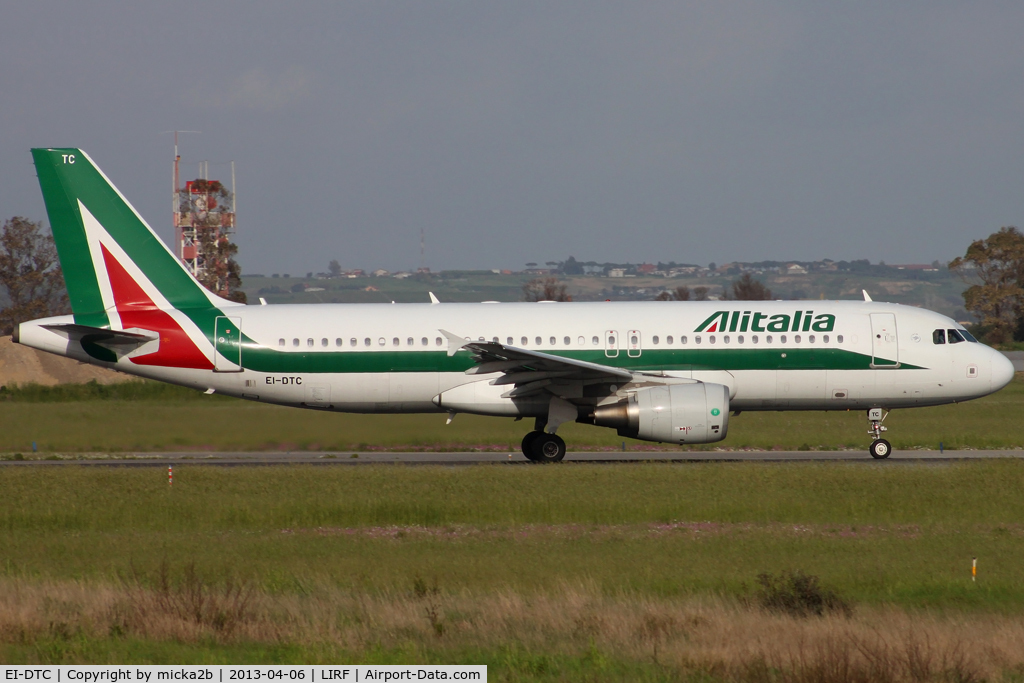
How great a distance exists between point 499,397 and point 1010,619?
49.6 ft

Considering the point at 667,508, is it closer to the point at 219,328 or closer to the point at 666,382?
the point at 666,382

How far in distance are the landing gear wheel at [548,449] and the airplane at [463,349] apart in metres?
0.03

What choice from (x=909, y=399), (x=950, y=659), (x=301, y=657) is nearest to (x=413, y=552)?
(x=301, y=657)

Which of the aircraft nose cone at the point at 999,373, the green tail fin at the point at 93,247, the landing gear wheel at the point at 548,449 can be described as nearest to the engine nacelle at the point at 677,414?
the landing gear wheel at the point at 548,449

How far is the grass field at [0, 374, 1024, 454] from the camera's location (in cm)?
2550

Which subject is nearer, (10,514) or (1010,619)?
(1010,619)

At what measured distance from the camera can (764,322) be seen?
25.4m

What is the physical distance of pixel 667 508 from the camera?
1747 centimetres

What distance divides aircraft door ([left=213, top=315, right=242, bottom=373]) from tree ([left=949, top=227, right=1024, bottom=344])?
7718 centimetres

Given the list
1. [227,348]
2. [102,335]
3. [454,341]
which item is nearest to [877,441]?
[454,341]

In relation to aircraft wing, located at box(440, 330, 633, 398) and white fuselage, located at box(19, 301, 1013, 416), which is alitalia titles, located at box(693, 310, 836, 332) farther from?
aircraft wing, located at box(440, 330, 633, 398)

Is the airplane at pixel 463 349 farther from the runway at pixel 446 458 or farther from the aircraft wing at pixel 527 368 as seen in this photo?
the runway at pixel 446 458

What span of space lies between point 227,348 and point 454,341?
584 centimetres

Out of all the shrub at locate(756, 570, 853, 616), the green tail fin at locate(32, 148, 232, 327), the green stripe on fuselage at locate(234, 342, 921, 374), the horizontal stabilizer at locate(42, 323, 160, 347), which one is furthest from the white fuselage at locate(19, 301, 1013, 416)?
the shrub at locate(756, 570, 853, 616)
